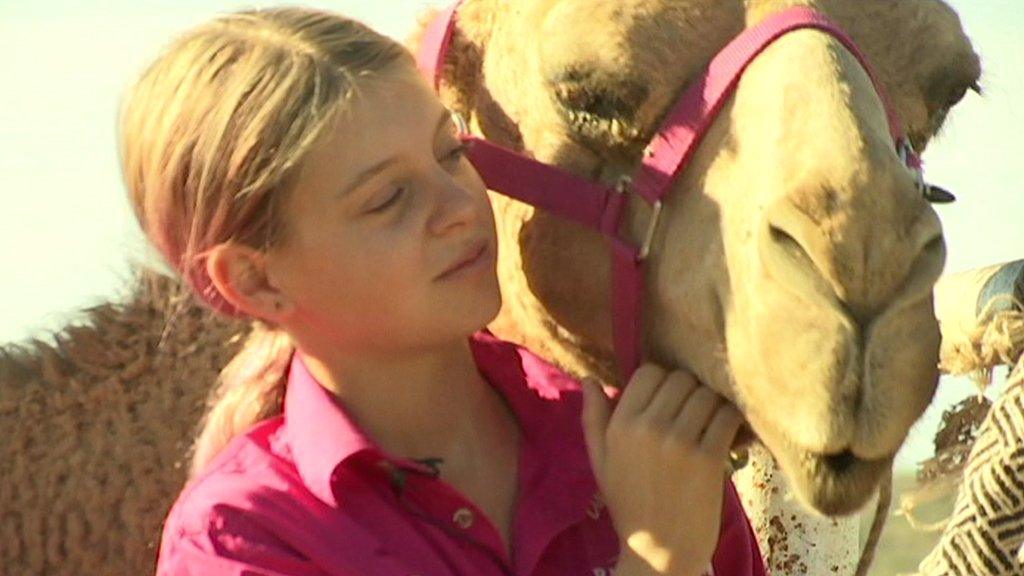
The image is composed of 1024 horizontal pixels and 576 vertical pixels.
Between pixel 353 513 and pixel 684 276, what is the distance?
0.50 meters

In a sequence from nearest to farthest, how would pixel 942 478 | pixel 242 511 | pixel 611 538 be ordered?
pixel 242 511
pixel 611 538
pixel 942 478

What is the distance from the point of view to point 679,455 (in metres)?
2.30

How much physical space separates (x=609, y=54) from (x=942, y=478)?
1.34 m

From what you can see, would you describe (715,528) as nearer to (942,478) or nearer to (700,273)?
(700,273)

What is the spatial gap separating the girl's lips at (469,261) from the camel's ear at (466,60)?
42 centimetres

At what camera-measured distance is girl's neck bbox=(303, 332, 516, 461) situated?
244 centimetres

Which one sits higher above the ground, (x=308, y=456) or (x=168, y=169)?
(x=168, y=169)

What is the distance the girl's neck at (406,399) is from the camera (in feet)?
7.99

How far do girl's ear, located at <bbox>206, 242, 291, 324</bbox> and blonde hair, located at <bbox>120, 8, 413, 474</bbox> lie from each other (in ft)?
0.06

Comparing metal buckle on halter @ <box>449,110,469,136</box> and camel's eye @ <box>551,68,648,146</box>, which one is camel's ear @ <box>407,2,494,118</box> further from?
camel's eye @ <box>551,68,648,146</box>

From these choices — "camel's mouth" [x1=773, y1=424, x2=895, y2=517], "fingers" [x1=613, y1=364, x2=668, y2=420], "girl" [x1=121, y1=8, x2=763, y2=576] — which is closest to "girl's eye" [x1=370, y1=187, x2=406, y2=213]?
"girl" [x1=121, y1=8, x2=763, y2=576]

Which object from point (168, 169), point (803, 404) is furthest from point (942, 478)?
point (168, 169)

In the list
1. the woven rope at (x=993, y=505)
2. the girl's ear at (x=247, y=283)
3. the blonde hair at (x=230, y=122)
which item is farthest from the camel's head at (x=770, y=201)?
the woven rope at (x=993, y=505)

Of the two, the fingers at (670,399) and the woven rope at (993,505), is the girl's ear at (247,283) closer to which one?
the fingers at (670,399)
